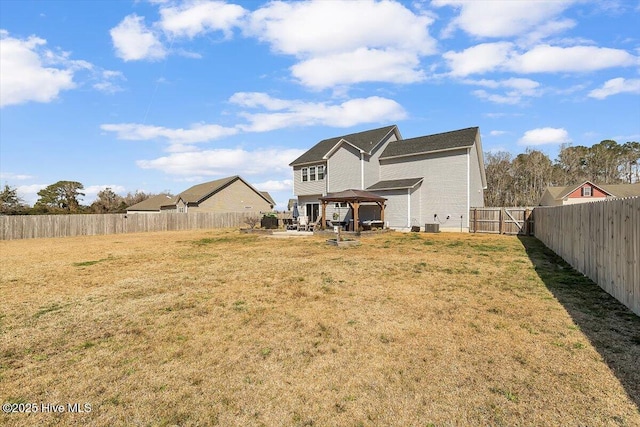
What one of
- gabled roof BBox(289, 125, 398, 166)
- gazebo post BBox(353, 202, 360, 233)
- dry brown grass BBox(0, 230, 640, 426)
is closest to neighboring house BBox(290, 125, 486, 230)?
gabled roof BBox(289, 125, 398, 166)

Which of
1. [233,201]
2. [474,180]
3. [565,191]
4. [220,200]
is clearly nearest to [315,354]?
[474,180]

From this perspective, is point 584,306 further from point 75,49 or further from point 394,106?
point 394,106

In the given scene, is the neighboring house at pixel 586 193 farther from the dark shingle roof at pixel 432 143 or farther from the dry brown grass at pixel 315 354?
the dry brown grass at pixel 315 354

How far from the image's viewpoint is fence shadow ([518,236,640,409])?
10.8 ft

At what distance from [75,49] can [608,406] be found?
1948cm

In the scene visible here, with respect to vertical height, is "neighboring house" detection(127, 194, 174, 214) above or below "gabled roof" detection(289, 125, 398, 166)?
below

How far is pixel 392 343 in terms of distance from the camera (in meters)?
4.05

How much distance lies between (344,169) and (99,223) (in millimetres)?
20322

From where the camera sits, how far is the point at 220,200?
38281 millimetres

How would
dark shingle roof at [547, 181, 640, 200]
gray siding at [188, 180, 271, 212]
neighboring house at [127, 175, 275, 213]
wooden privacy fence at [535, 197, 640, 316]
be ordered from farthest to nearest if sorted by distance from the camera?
gray siding at [188, 180, 271, 212] → neighboring house at [127, 175, 275, 213] → dark shingle roof at [547, 181, 640, 200] → wooden privacy fence at [535, 197, 640, 316]

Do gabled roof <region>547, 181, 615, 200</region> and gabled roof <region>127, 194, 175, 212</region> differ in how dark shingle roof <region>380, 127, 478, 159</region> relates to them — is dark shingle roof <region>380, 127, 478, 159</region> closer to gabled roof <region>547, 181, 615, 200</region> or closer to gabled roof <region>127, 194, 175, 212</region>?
gabled roof <region>547, 181, 615, 200</region>

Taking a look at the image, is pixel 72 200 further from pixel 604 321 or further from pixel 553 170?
pixel 553 170

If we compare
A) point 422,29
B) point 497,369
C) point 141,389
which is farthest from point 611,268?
point 422,29

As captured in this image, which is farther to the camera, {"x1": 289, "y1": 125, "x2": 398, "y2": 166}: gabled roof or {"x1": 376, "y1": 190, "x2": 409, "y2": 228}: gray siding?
{"x1": 289, "y1": 125, "x2": 398, "y2": 166}: gabled roof
